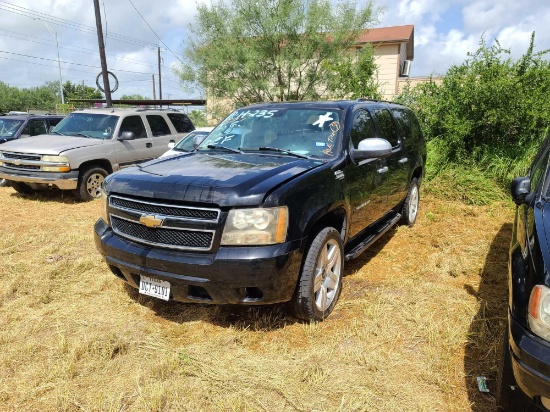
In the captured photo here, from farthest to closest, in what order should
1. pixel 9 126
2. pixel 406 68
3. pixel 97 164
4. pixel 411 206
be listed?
Answer: pixel 406 68 < pixel 9 126 < pixel 97 164 < pixel 411 206

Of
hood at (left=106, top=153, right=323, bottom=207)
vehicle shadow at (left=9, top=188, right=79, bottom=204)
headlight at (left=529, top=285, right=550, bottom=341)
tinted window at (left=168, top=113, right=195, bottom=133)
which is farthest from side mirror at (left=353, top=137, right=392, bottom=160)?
tinted window at (left=168, top=113, right=195, bottom=133)

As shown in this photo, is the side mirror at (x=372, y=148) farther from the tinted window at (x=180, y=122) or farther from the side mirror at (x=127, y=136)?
the tinted window at (x=180, y=122)

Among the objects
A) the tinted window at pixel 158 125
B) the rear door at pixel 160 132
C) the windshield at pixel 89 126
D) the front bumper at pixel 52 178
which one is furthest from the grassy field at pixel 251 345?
the tinted window at pixel 158 125

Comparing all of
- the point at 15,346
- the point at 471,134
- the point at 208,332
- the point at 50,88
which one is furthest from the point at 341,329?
the point at 50,88

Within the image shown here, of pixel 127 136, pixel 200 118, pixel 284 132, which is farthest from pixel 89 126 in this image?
pixel 200 118

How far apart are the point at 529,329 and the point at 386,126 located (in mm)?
3338

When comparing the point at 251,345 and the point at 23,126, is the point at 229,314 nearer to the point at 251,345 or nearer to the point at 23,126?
the point at 251,345

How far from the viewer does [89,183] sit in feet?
25.4

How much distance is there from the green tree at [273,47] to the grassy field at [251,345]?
10.9 meters

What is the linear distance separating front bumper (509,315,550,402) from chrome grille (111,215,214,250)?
183 centimetres

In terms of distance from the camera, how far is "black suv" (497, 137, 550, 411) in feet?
5.97

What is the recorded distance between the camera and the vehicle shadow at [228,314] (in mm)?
3229

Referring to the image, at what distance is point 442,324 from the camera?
3.23 m

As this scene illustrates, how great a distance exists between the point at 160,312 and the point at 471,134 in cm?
749
